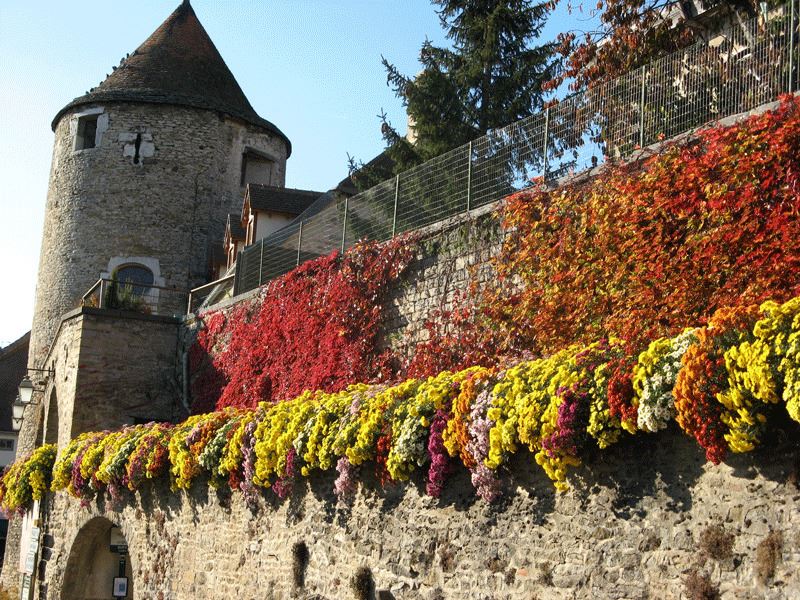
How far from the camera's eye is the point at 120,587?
19859 millimetres

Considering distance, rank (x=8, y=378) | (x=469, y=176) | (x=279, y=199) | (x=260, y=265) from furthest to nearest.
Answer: (x=8, y=378) → (x=279, y=199) → (x=260, y=265) → (x=469, y=176)

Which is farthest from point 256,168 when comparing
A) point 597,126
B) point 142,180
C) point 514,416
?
point 514,416

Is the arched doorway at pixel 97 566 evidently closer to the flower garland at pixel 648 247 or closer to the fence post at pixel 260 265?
the fence post at pixel 260 265

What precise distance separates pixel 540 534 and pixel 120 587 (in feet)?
41.2

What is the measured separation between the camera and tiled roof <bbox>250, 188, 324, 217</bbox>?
95.0 feet

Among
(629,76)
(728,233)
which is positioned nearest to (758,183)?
(728,233)

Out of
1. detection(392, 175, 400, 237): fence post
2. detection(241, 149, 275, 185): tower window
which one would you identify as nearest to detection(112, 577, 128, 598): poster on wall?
detection(392, 175, 400, 237): fence post

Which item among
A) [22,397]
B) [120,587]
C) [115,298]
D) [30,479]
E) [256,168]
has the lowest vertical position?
[120,587]

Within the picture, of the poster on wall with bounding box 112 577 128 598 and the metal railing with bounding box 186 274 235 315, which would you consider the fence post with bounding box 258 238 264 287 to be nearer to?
the metal railing with bounding box 186 274 235 315

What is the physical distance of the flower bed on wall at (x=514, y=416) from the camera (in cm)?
734

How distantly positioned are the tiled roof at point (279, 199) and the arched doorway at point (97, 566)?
11.0 m

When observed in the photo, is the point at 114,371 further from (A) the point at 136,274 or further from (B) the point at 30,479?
(A) the point at 136,274

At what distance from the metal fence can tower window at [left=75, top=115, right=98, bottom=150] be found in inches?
641

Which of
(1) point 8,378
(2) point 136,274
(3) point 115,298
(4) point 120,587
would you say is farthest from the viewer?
(1) point 8,378
